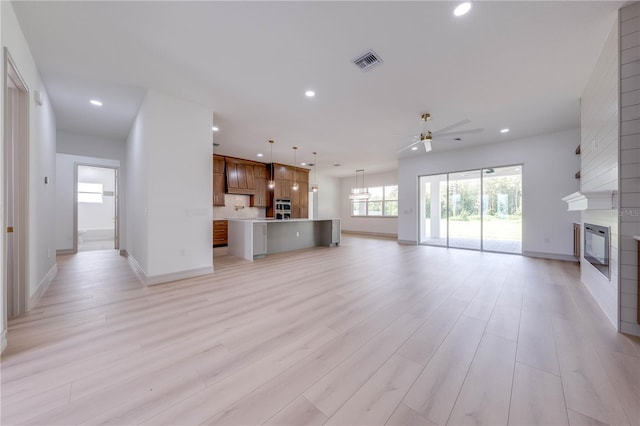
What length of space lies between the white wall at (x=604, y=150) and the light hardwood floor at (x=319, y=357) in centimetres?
21

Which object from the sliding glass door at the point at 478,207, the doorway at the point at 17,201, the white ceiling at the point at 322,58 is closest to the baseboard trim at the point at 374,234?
the sliding glass door at the point at 478,207

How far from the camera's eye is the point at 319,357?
1753mm

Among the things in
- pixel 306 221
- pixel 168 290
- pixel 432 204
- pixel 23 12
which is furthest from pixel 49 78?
pixel 432 204

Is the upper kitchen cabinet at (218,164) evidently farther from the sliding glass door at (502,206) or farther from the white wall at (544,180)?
the sliding glass door at (502,206)

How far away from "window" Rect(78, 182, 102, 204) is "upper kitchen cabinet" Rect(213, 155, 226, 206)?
6.00 metres

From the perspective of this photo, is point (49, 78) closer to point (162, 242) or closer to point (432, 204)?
point (162, 242)

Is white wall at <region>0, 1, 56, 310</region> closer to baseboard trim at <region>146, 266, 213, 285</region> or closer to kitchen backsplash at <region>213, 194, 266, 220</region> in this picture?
baseboard trim at <region>146, 266, 213, 285</region>

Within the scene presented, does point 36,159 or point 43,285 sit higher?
point 36,159

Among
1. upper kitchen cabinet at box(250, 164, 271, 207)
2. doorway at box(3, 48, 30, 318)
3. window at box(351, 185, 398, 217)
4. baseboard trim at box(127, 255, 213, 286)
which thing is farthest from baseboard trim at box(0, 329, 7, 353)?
window at box(351, 185, 398, 217)

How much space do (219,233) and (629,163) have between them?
8.14m

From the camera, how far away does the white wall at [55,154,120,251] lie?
5879 mm

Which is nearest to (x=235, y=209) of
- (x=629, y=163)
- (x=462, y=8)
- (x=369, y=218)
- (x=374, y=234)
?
(x=369, y=218)

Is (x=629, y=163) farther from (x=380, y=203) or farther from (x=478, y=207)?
(x=380, y=203)

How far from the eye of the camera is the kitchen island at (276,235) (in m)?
5.49
